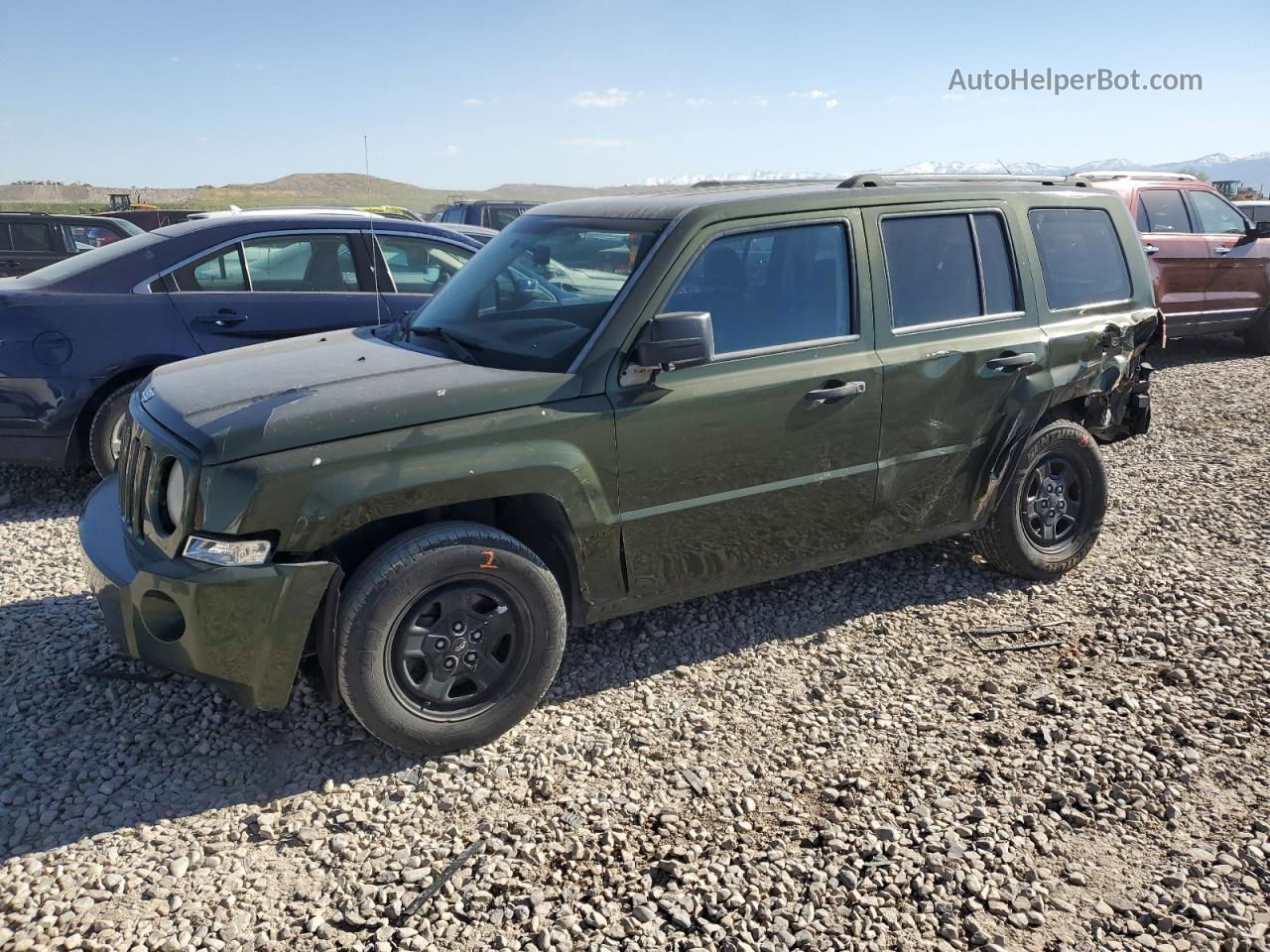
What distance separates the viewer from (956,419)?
4.39 m

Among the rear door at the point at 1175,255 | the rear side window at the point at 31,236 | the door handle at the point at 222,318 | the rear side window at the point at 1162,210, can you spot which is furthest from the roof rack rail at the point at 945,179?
the rear side window at the point at 31,236

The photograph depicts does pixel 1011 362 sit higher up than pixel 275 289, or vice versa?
pixel 275 289

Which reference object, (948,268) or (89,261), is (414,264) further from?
(948,268)

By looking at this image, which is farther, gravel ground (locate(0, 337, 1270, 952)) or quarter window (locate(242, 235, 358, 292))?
quarter window (locate(242, 235, 358, 292))

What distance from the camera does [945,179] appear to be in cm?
474

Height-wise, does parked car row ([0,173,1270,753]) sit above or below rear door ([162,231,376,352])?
below

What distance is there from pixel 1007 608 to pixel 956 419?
3.33 feet

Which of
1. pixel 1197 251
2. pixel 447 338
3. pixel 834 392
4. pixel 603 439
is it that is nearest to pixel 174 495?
pixel 447 338

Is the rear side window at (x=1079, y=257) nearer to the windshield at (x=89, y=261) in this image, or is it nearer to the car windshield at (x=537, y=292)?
the car windshield at (x=537, y=292)

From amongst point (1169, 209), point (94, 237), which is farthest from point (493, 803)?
point (94, 237)

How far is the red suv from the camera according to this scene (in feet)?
33.7

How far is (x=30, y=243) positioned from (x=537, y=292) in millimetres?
12608

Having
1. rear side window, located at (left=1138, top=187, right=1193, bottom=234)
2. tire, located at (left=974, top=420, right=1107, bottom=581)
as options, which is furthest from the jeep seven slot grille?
rear side window, located at (left=1138, top=187, right=1193, bottom=234)

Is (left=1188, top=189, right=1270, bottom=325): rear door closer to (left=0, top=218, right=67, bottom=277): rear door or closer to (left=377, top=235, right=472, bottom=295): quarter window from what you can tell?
(left=377, top=235, right=472, bottom=295): quarter window
